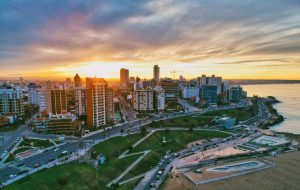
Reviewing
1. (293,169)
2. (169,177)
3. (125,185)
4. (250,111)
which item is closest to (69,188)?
(125,185)

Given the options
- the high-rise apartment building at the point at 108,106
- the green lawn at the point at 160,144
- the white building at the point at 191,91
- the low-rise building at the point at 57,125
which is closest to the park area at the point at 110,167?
the green lawn at the point at 160,144

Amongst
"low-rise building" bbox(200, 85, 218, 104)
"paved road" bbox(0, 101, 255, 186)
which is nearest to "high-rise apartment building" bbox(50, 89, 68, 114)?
"paved road" bbox(0, 101, 255, 186)

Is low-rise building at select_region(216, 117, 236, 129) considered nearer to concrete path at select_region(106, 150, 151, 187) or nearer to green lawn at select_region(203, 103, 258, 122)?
green lawn at select_region(203, 103, 258, 122)

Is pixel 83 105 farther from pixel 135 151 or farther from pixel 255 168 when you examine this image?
pixel 255 168

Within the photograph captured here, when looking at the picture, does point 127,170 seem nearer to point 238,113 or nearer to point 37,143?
point 37,143

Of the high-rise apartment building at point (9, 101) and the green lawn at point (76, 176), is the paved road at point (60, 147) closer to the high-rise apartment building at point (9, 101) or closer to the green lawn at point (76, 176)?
the green lawn at point (76, 176)

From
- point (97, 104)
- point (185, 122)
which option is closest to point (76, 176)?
point (97, 104)
